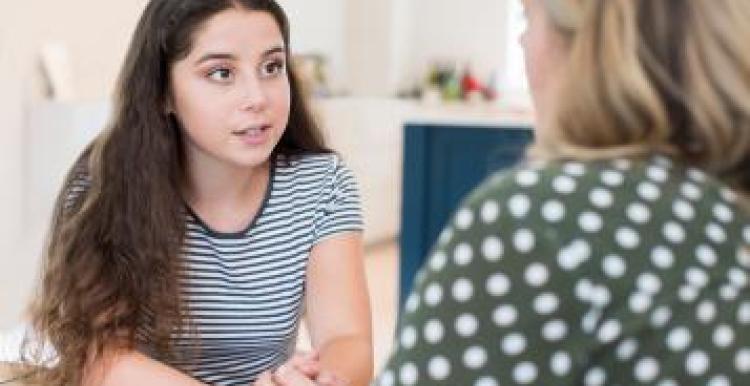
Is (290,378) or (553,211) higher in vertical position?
(553,211)

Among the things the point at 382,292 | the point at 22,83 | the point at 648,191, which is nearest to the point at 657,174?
the point at 648,191

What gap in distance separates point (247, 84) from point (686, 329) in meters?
0.75

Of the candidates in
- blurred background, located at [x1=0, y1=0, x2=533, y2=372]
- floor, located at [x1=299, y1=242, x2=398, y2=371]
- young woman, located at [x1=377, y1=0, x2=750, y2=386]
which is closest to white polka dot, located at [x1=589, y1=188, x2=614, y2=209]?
young woman, located at [x1=377, y1=0, x2=750, y2=386]

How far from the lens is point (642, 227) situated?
0.60 metres

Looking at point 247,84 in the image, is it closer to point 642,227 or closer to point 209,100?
point 209,100

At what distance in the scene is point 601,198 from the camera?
1.98 ft

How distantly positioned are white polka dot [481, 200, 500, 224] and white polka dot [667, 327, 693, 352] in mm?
127

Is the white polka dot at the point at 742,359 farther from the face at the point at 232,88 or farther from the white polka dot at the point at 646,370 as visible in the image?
the face at the point at 232,88

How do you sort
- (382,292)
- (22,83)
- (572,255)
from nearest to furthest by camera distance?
(572,255) → (22,83) → (382,292)

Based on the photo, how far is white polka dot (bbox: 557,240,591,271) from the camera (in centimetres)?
59

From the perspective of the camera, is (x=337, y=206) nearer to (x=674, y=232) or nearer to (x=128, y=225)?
(x=128, y=225)

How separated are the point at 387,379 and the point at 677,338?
0.18 m

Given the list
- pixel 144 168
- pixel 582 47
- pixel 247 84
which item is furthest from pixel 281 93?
pixel 582 47

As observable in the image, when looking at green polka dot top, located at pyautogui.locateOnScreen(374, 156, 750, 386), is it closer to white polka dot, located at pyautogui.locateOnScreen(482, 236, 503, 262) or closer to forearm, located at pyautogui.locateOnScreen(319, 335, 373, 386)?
white polka dot, located at pyautogui.locateOnScreen(482, 236, 503, 262)
